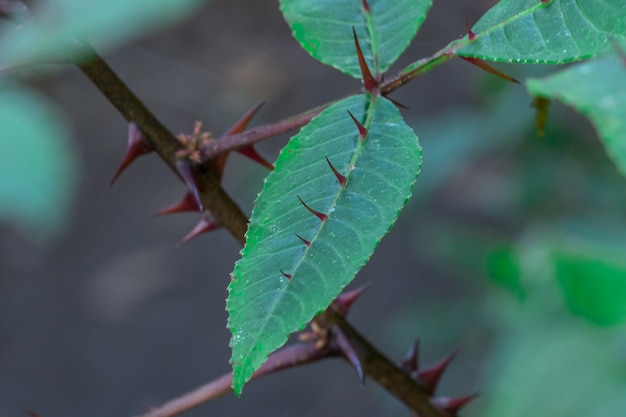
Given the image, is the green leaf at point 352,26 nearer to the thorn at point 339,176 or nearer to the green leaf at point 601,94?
the thorn at point 339,176

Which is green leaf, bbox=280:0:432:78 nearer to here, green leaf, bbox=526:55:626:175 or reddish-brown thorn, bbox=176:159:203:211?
reddish-brown thorn, bbox=176:159:203:211

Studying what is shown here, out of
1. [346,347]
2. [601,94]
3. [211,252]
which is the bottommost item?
[211,252]

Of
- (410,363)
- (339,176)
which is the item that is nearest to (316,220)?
(339,176)

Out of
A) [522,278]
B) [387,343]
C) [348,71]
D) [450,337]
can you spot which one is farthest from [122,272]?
[348,71]

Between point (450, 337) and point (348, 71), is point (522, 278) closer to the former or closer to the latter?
point (450, 337)

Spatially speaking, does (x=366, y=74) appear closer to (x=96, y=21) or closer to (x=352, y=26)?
(x=352, y=26)

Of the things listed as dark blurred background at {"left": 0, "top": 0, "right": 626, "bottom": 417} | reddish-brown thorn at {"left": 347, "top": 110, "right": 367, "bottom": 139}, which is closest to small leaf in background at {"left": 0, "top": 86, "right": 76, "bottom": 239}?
reddish-brown thorn at {"left": 347, "top": 110, "right": 367, "bottom": 139}
